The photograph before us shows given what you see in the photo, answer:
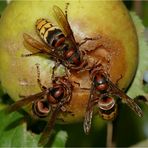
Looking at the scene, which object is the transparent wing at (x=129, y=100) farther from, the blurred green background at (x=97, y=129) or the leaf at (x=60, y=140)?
the leaf at (x=60, y=140)

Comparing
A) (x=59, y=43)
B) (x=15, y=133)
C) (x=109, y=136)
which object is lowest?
(x=109, y=136)

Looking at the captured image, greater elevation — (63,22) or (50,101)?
(63,22)

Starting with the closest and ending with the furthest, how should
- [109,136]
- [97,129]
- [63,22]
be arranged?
[63,22] → [109,136] → [97,129]

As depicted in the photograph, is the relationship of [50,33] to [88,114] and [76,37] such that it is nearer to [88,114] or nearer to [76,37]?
[76,37]

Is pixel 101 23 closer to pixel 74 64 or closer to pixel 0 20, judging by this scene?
pixel 74 64

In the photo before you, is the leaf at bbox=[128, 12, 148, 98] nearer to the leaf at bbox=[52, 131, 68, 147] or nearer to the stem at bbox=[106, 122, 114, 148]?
the stem at bbox=[106, 122, 114, 148]

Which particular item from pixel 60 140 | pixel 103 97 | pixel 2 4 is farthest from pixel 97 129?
pixel 2 4

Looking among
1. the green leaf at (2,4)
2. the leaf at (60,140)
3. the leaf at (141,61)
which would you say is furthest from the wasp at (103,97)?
the green leaf at (2,4)
